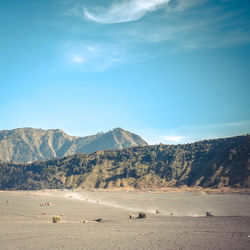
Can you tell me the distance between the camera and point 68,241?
1337 centimetres

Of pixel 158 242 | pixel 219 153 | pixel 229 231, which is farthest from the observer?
pixel 219 153

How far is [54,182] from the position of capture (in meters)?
120

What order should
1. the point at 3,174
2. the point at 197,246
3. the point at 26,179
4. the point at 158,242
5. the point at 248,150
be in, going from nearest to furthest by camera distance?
the point at 197,246 → the point at 158,242 → the point at 248,150 → the point at 26,179 → the point at 3,174

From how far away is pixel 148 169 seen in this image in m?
112

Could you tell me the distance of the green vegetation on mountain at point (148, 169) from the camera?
84.6 meters

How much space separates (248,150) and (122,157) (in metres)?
65.1

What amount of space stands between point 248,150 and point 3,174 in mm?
126057

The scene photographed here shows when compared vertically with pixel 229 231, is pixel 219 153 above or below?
above

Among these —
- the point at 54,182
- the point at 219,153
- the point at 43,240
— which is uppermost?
the point at 219,153

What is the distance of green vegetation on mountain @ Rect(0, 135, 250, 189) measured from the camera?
8456cm

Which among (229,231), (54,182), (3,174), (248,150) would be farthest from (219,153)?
(3,174)

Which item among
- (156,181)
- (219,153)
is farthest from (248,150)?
(156,181)

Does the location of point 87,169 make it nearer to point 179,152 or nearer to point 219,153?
point 179,152

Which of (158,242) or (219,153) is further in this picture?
(219,153)
